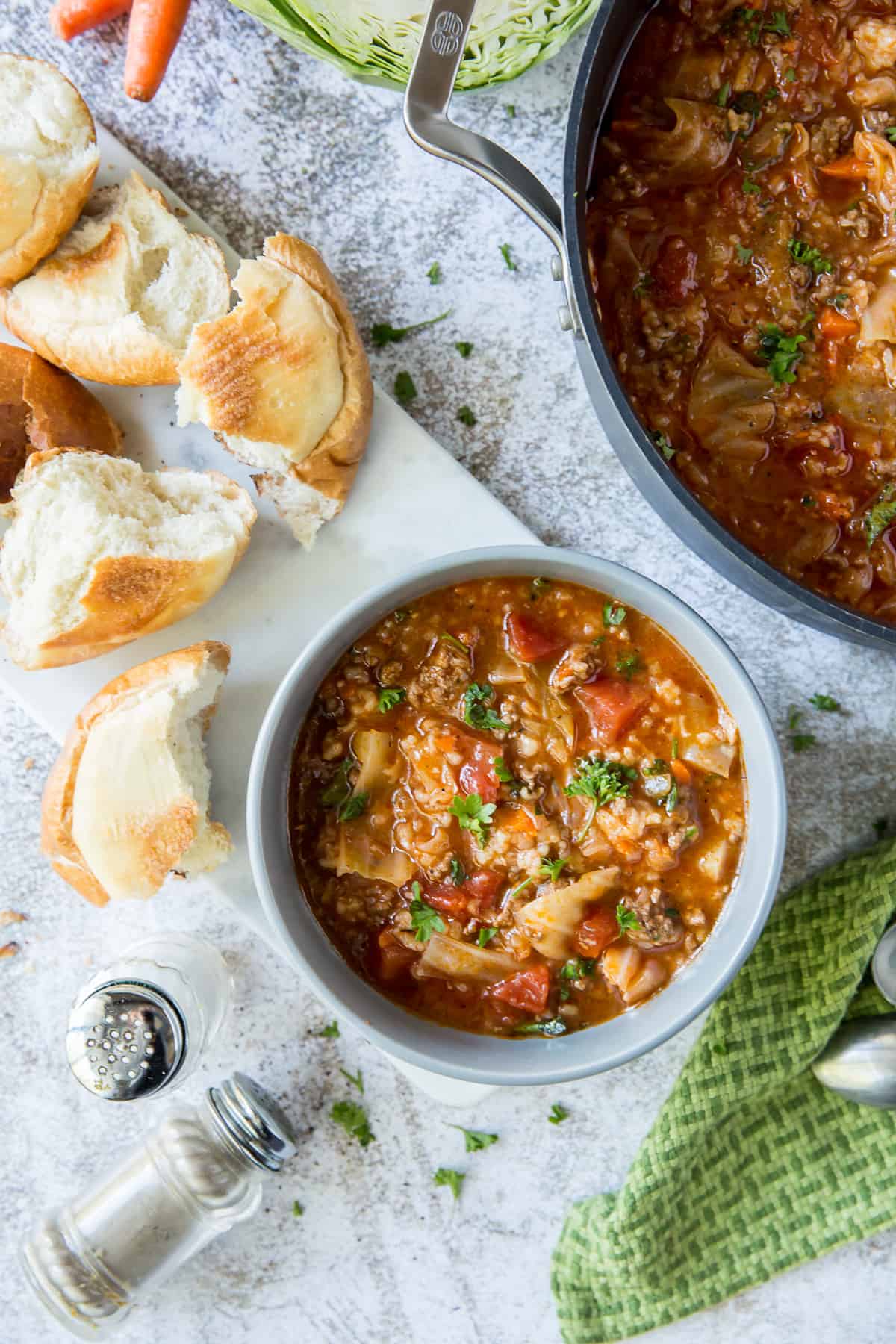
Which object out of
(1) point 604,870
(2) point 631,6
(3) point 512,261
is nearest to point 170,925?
(1) point 604,870

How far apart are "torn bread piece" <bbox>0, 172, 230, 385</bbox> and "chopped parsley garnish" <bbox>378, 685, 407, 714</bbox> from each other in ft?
3.30

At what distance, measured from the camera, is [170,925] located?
3324 mm

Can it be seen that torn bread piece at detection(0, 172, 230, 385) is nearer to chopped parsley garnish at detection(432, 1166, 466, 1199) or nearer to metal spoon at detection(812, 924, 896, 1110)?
chopped parsley garnish at detection(432, 1166, 466, 1199)

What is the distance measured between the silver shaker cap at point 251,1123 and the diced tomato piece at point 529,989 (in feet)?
2.72

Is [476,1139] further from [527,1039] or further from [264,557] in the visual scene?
[264,557]

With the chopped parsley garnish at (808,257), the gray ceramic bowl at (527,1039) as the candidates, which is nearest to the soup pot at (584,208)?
the gray ceramic bowl at (527,1039)

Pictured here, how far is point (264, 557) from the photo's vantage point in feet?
10.2

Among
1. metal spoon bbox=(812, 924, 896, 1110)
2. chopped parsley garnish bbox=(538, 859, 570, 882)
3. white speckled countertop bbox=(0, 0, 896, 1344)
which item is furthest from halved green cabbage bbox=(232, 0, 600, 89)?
metal spoon bbox=(812, 924, 896, 1110)

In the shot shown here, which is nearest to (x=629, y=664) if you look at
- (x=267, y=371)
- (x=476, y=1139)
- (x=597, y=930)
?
(x=597, y=930)

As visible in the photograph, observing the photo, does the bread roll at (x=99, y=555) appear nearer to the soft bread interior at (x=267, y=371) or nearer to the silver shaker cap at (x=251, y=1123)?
the soft bread interior at (x=267, y=371)

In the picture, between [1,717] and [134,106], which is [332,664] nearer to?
[1,717]

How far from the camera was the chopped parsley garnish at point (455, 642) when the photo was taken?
2803 millimetres

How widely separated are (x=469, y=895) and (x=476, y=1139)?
970 mm

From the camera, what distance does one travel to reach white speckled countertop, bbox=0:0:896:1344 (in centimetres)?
315
